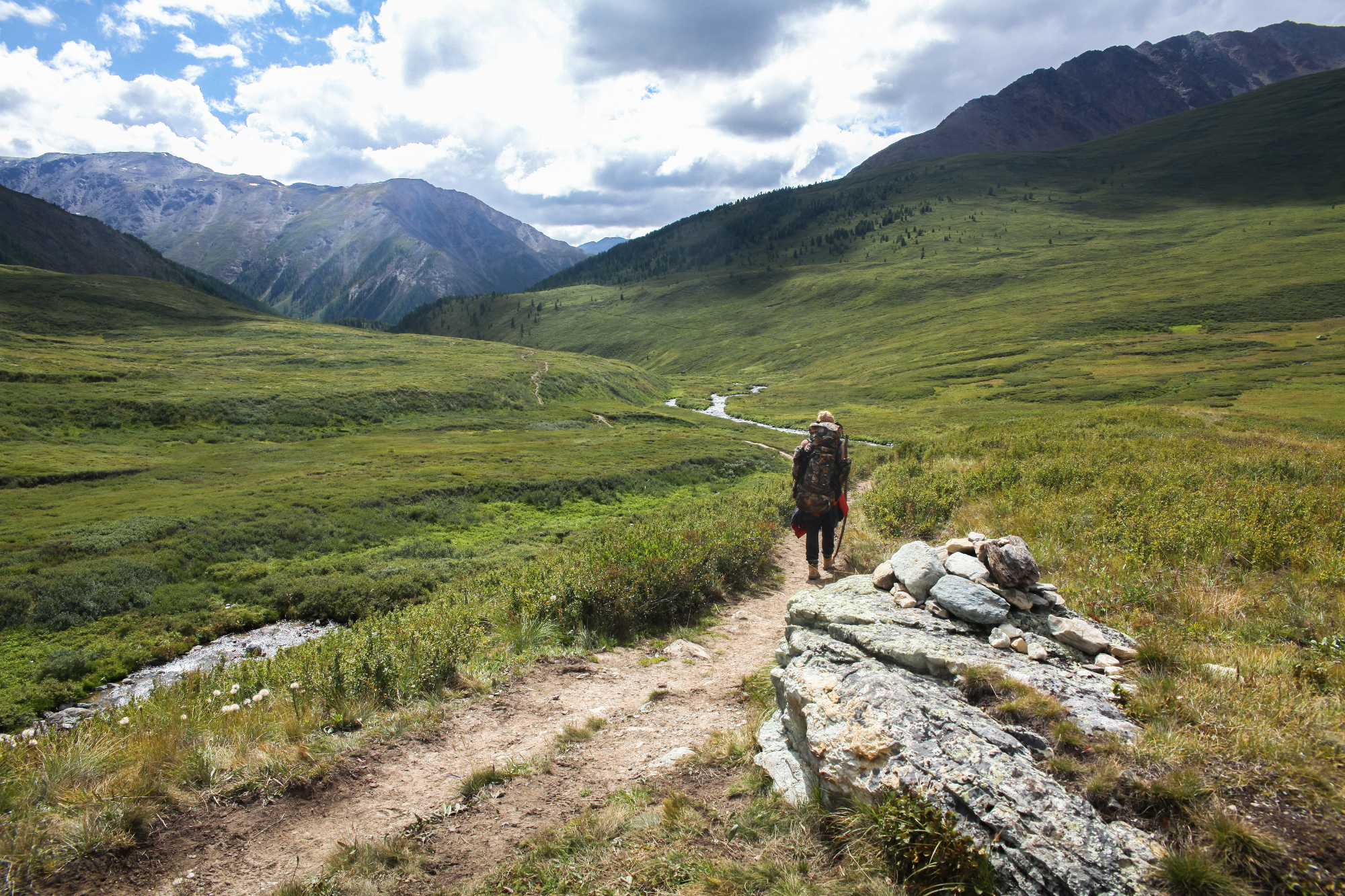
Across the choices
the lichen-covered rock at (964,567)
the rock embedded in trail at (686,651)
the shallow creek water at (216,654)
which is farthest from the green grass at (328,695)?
the lichen-covered rock at (964,567)

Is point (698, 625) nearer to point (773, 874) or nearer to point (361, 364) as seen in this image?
point (773, 874)

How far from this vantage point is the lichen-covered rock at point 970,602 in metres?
7.88

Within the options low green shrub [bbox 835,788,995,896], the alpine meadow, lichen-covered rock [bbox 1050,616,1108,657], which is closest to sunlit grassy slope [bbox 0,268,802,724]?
the alpine meadow

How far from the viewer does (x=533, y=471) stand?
1612 inches

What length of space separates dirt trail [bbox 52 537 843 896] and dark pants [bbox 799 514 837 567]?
4666 mm

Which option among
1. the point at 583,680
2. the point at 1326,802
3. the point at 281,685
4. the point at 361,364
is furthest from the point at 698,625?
the point at 361,364

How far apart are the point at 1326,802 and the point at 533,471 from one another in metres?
39.7

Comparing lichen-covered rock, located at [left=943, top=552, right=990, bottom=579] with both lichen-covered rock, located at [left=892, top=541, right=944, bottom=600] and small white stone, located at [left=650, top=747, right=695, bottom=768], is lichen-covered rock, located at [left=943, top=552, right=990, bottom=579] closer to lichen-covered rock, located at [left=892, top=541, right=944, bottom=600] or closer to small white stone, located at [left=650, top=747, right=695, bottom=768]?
lichen-covered rock, located at [left=892, top=541, right=944, bottom=600]

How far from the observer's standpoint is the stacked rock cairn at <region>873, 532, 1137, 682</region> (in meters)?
7.06

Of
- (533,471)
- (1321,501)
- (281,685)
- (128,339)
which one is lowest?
(533,471)

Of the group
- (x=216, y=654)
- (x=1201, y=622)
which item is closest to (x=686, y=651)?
(x=1201, y=622)

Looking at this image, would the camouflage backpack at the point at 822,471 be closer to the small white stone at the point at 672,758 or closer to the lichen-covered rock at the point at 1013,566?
the lichen-covered rock at the point at 1013,566

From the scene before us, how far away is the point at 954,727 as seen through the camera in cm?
553

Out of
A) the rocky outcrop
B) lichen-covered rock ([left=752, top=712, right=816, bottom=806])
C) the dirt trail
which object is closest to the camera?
the rocky outcrop
